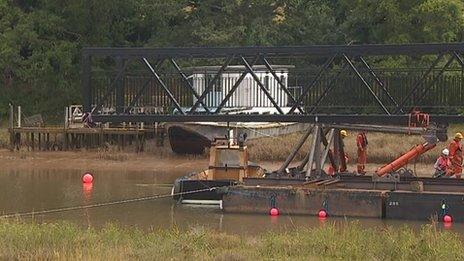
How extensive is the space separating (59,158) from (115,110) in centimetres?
1892

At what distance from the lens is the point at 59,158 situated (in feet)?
148

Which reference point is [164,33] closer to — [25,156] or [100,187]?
[25,156]

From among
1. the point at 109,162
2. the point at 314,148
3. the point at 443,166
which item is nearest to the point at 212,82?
the point at 314,148

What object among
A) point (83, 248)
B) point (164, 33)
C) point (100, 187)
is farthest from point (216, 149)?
point (164, 33)

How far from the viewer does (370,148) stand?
Result: 4325 centimetres

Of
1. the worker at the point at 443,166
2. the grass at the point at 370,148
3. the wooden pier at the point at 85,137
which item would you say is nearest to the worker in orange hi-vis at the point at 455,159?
the worker at the point at 443,166

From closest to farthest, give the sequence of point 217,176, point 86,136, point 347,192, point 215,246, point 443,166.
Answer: point 215,246 < point 347,192 < point 443,166 < point 217,176 < point 86,136

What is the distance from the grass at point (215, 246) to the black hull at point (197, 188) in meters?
12.0

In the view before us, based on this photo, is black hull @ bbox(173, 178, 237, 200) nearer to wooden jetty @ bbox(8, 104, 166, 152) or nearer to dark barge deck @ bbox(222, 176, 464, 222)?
dark barge deck @ bbox(222, 176, 464, 222)

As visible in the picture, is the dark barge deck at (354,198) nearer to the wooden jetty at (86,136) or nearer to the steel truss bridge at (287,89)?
the steel truss bridge at (287,89)

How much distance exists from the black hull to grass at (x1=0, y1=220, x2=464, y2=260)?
12020 millimetres

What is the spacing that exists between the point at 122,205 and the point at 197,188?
2527 mm

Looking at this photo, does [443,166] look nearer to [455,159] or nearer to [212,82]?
[455,159]

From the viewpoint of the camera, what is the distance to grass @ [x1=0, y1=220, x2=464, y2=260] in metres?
13.4
